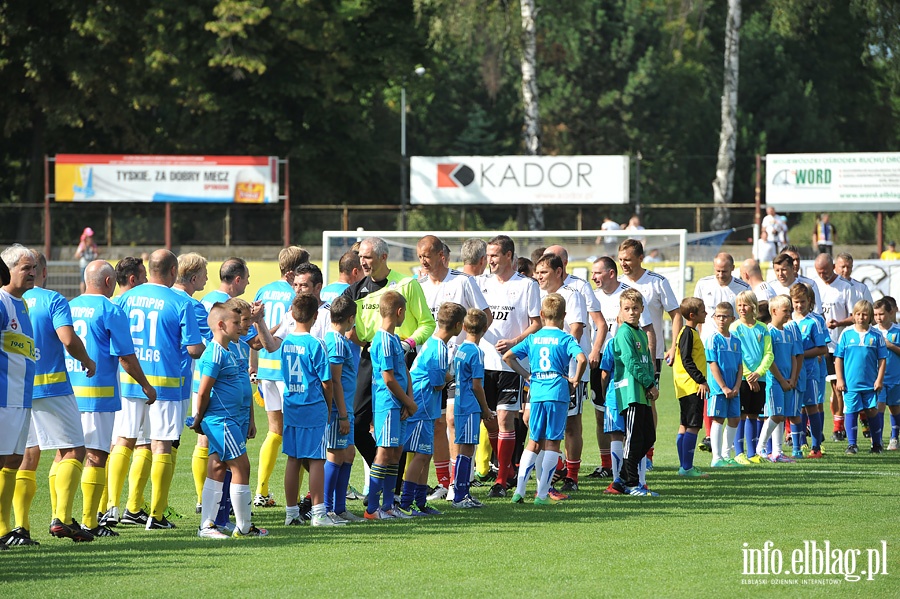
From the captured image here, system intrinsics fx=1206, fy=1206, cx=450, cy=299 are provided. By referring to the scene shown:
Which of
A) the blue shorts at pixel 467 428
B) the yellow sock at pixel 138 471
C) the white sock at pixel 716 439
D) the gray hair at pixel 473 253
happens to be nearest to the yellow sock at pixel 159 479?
the yellow sock at pixel 138 471

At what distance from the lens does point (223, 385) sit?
782 cm

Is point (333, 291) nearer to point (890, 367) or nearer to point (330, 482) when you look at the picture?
point (330, 482)

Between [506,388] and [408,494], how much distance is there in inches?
55.8

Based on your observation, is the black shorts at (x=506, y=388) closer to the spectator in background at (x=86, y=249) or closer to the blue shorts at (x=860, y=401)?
the blue shorts at (x=860, y=401)

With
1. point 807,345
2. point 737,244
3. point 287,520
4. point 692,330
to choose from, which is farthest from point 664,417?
point 737,244

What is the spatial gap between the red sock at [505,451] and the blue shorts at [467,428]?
60 centimetres

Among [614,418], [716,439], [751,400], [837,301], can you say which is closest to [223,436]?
[614,418]

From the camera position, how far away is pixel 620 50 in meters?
52.0

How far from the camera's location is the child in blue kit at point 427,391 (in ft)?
28.5

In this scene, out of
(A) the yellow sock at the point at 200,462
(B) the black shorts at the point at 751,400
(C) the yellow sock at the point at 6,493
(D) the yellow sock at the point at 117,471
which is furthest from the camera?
(B) the black shorts at the point at 751,400

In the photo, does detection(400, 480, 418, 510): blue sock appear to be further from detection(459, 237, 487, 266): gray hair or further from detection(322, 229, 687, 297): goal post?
detection(322, 229, 687, 297): goal post

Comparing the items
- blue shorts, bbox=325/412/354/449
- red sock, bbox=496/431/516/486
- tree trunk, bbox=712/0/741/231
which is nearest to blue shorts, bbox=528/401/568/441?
red sock, bbox=496/431/516/486

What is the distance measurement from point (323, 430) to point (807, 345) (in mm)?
6708

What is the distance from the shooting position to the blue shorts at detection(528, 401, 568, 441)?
919cm
